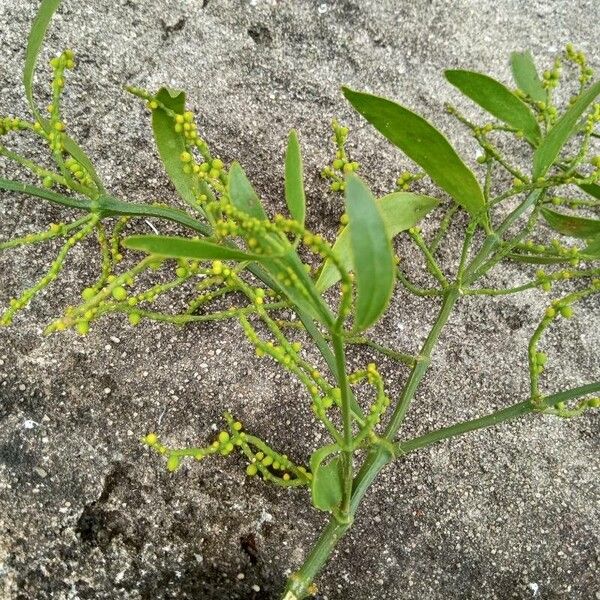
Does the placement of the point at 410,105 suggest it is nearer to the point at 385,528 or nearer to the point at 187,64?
the point at 187,64

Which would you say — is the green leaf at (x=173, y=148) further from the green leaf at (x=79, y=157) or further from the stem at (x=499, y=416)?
the stem at (x=499, y=416)

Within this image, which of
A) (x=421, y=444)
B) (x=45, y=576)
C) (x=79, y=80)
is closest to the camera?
(x=421, y=444)

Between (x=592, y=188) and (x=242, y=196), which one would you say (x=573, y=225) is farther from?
(x=242, y=196)

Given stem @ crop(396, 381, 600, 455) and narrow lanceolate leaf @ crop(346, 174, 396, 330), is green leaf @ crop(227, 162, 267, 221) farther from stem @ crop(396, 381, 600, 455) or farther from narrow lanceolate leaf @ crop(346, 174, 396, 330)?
stem @ crop(396, 381, 600, 455)

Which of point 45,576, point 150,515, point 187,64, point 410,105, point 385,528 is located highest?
point 410,105

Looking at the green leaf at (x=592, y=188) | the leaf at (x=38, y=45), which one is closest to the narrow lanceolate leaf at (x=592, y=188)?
the green leaf at (x=592, y=188)

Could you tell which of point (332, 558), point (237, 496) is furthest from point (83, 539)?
point (332, 558)

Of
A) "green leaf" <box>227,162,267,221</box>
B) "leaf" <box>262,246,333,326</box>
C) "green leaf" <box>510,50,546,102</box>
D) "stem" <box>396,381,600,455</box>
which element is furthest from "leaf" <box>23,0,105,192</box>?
"green leaf" <box>510,50,546,102</box>
